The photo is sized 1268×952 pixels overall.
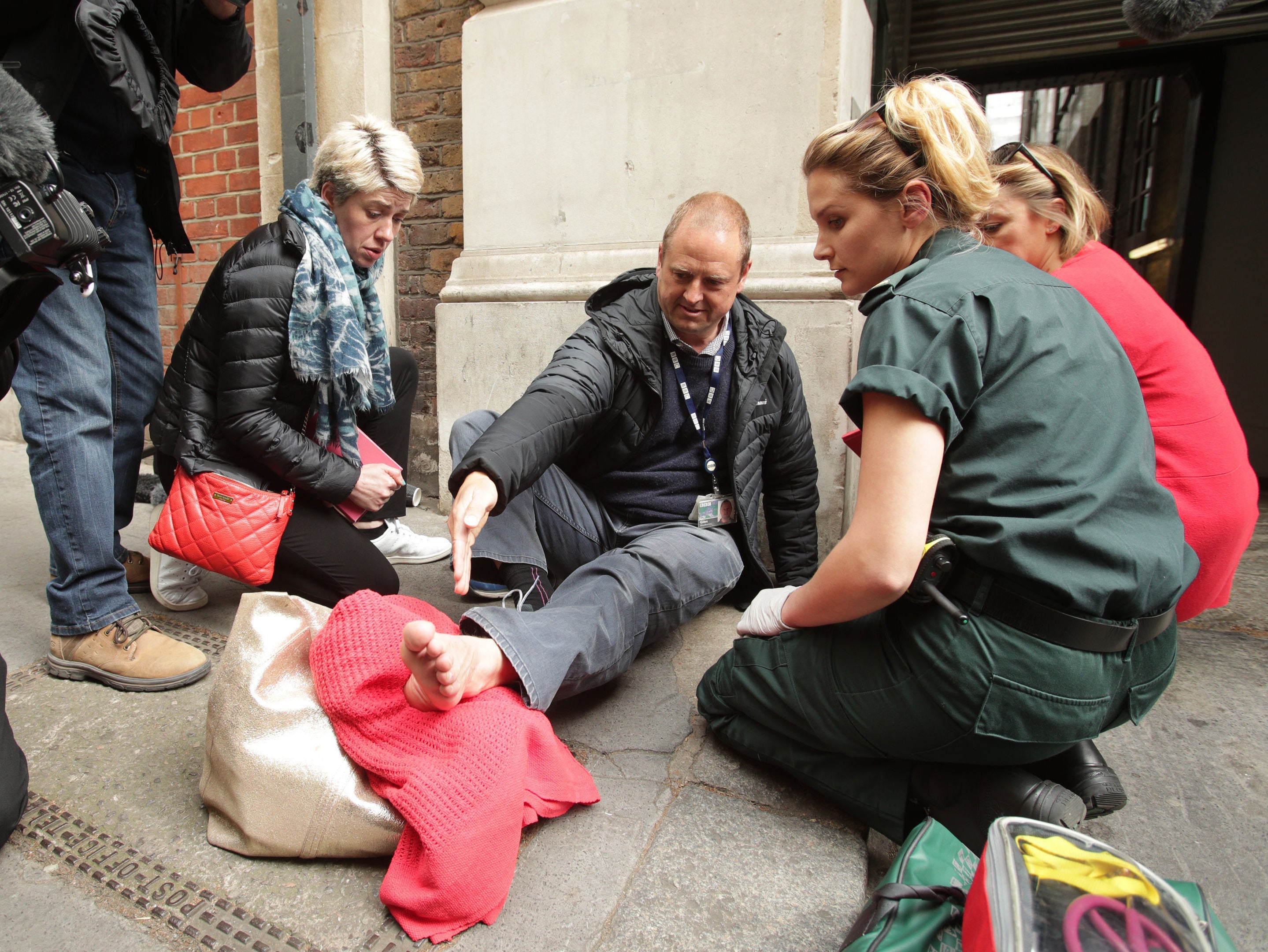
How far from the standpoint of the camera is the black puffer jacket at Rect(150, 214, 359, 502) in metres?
2.01

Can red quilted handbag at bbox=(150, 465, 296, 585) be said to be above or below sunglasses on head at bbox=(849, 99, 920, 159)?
below

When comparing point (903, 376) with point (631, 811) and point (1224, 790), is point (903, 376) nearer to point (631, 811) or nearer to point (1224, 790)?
point (631, 811)

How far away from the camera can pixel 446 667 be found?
1233 mm

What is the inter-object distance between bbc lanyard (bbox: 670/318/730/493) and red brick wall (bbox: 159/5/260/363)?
2.82 metres

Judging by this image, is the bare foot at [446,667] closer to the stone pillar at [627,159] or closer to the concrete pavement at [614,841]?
the concrete pavement at [614,841]

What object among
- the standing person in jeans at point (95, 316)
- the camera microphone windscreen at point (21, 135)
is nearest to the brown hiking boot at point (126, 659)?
the standing person in jeans at point (95, 316)

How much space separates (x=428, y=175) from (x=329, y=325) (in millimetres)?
1754

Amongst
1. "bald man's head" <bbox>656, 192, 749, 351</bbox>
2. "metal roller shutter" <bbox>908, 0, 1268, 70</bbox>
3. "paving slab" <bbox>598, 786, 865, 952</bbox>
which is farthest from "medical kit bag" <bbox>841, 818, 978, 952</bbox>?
"metal roller shutter" <bbox>908, 0, 1268, 70</bbox>

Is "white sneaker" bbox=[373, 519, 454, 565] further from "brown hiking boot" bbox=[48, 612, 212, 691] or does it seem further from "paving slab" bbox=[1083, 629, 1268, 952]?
Result: "paving slab" bbox=[1083, 629, 1268, 952]

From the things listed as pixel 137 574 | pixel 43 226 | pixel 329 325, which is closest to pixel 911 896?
pixel 43 226

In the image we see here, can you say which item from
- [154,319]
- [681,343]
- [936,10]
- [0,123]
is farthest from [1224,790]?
[936,10]

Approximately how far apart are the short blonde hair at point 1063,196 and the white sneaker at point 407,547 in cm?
219

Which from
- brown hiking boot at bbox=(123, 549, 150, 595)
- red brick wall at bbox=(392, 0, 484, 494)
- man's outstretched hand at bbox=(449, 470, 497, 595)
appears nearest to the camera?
man's outstretched hand at bbox=(449, 470, 497, 595)

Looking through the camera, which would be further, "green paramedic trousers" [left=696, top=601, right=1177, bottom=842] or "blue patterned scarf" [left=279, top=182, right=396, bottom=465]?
"blue patterned scarf" [left=279, top=182, right=396, bottom=465]
